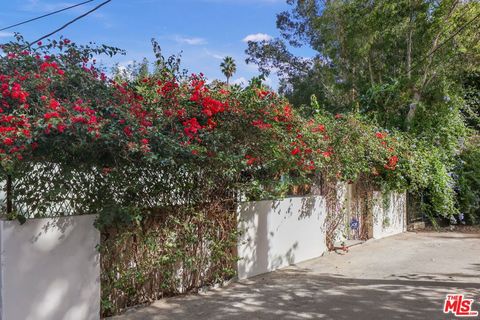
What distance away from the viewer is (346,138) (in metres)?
9.73

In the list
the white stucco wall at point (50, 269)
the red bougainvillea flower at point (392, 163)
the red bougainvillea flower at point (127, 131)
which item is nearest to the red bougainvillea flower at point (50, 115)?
the red bougainvillea flower at point (127, 131)

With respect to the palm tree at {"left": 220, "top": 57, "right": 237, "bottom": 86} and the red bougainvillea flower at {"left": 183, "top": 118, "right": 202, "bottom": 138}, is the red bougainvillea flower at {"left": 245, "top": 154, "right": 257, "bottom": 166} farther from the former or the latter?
the palm tree at {"left": 220, "top": 57, "right": 237, "bottom": 86}

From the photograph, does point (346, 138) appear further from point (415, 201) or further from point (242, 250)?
point (415, 201)

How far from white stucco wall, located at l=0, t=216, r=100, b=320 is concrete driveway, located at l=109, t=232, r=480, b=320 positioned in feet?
2.25

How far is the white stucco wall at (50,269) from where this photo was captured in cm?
445

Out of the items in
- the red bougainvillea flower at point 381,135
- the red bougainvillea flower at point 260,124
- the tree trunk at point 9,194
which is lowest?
the tree trunk at point 9,194

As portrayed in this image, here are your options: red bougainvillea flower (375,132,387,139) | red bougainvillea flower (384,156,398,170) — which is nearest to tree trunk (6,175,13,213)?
red bougainvillea flower (375,132,387,139)

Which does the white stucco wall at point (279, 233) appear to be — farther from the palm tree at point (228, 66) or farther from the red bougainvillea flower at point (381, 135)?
the palm tree at point (228, 66)

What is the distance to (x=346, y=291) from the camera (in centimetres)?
672

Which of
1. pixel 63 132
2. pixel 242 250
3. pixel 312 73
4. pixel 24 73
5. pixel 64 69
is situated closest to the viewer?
pixel 63 132

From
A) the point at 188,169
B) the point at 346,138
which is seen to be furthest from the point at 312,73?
the point at 188,169

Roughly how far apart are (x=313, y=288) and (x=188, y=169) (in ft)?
8.95

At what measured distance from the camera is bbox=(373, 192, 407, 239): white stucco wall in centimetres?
1229

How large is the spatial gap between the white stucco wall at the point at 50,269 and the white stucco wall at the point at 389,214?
28.5 ft
